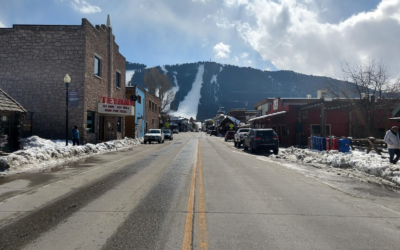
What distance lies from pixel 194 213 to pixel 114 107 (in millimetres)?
24315

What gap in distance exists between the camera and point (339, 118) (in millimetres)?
31156

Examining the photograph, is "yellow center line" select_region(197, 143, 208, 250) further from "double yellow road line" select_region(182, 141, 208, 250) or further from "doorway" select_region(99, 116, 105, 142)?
"doorway" select_region(99, 116, 105, 142)

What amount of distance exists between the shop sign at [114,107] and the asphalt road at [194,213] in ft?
58.8

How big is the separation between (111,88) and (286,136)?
18.3 m

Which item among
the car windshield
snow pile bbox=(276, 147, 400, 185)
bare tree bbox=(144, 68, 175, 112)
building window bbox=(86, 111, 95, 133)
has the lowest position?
snow pile bbox=(276, 147, 400, 185)

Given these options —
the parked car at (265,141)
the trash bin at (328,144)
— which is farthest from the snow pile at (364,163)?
the parked car at (265,141)

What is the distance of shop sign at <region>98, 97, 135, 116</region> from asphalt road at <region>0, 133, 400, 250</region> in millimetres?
17914

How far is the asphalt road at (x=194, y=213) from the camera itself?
4461 millimetres

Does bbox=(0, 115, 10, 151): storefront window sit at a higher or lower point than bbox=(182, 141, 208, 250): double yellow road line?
higher

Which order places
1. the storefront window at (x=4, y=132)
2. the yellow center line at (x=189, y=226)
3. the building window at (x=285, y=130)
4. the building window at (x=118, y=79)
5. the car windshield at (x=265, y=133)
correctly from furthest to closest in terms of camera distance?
the building window at (x=118, y=79) → the building window at (x=285, y=130) → the car windshield at (x=265, y=133) → the storefront window at (x=4, y=132) → the yellow center line at (x=189, y=226)

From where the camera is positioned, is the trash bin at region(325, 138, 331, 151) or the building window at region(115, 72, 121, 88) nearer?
the trash bin at region(325, 138, 331, 151)

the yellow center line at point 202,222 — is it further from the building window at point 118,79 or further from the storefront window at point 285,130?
the building window at point 118,79

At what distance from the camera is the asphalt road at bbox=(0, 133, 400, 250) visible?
4.46 m

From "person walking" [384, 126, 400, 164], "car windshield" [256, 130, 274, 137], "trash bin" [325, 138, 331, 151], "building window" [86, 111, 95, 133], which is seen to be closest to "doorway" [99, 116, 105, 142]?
"building window" [86, 111, 95, 133]
